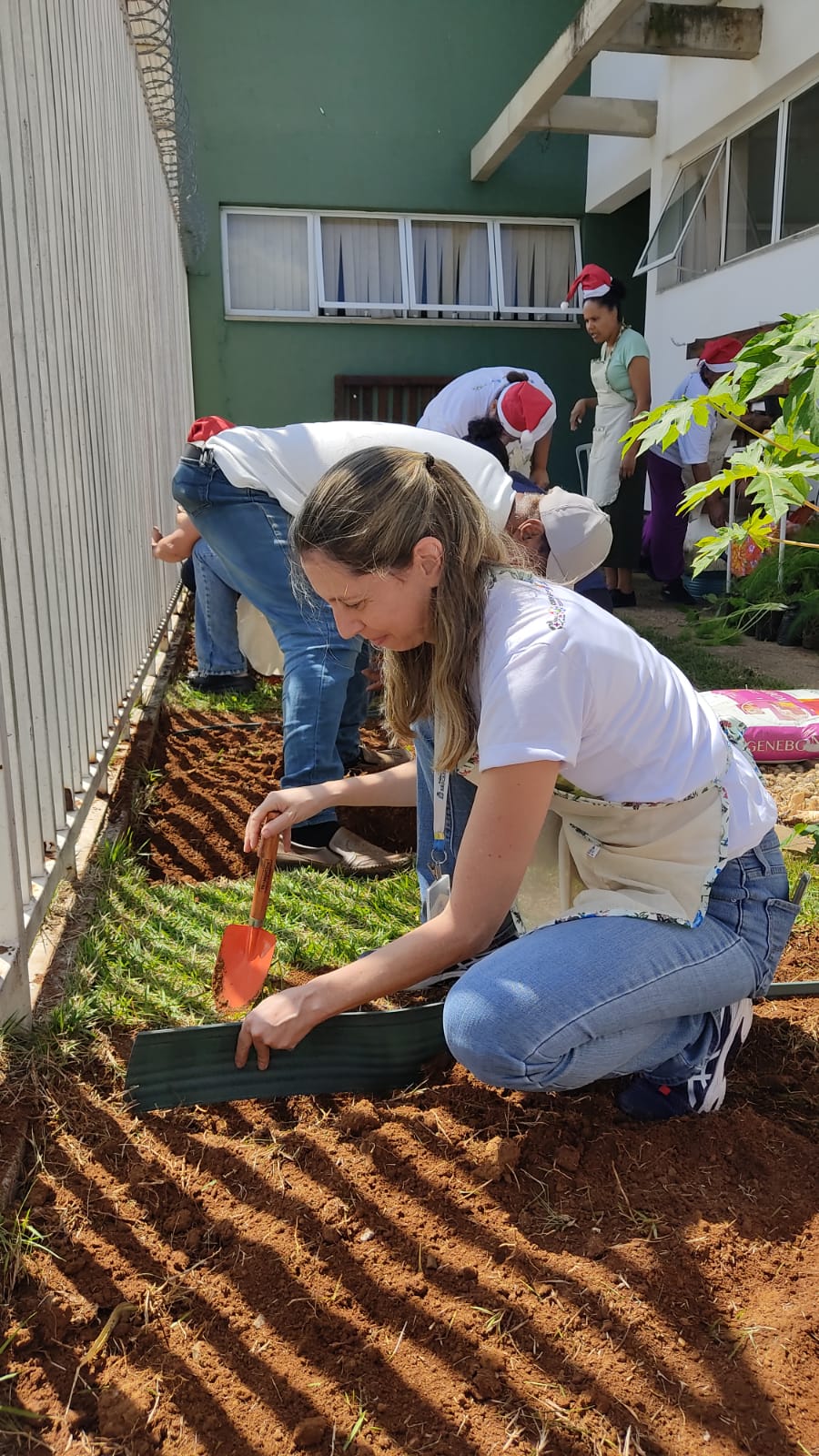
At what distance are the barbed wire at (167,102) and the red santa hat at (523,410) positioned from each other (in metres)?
2.42

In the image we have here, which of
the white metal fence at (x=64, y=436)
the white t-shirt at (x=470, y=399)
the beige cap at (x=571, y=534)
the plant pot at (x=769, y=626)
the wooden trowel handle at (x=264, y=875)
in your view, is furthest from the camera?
the plant pot at (x=769, y=626)

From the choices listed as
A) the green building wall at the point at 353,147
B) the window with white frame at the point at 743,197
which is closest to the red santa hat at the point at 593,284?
the window with white frame at the point at 743,197

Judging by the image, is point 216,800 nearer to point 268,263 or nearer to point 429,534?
point 429,534

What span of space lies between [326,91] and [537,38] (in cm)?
208

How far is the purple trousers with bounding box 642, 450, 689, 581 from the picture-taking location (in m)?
7.20

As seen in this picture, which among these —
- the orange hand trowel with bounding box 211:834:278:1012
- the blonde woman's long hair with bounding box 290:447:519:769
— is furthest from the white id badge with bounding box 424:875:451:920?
the blonde woman's long hair with bounding box 290:447:519:769

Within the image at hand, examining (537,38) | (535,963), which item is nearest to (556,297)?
Result: (537,38)

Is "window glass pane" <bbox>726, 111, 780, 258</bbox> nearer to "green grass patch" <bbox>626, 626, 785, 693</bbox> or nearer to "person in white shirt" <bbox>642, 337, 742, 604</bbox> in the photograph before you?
"person in white shirt" <bbox>642, 337, 742, 604</bbox>

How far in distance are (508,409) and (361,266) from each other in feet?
22.7

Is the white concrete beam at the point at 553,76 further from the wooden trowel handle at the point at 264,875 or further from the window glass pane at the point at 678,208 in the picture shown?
the wooden trowel handle at the point at 264,875

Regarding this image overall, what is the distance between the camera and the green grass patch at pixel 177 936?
2.02 metres

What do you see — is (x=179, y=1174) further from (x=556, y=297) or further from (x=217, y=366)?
(x=556, y=297)

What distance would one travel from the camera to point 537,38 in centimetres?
967

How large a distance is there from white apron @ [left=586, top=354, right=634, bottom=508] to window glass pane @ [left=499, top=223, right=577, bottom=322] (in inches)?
142
